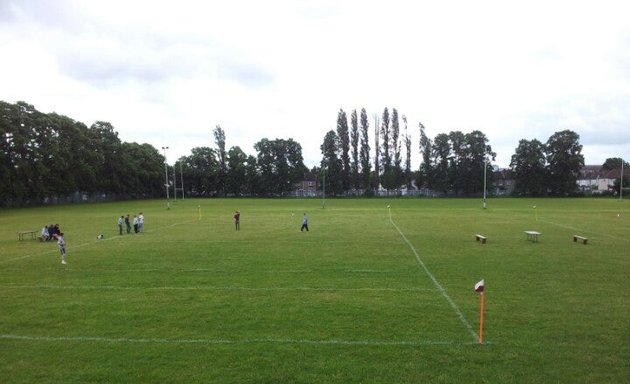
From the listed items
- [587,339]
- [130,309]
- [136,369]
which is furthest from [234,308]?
[587,339]

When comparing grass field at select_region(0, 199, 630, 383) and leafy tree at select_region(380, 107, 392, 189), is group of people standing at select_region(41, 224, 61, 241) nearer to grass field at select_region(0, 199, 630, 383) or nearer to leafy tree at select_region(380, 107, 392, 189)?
grass field at select_region(0, 199, 630, 383)

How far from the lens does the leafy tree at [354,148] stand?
4961 inches

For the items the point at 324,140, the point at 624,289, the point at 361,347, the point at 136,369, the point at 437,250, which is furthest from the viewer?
the point at 324,140

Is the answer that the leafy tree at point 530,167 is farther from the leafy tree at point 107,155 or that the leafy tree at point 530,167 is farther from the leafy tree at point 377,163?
the leafy tree at point 107,155

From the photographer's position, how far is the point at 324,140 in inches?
5017

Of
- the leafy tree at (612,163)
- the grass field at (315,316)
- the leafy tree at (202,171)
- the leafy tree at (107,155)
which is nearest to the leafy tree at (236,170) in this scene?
the leafy tree at (202,171)

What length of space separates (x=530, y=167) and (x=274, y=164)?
7193 cm

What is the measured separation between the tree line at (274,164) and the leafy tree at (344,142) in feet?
1.01

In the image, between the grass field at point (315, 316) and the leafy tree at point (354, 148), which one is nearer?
the grass field at point (315, 316)

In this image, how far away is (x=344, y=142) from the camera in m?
129

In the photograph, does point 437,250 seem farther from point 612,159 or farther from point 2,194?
point 612,159

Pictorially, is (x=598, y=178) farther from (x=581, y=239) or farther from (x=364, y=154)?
(x=581, y=239)

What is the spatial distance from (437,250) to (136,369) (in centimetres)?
1754

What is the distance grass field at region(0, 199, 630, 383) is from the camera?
27.9 feet
